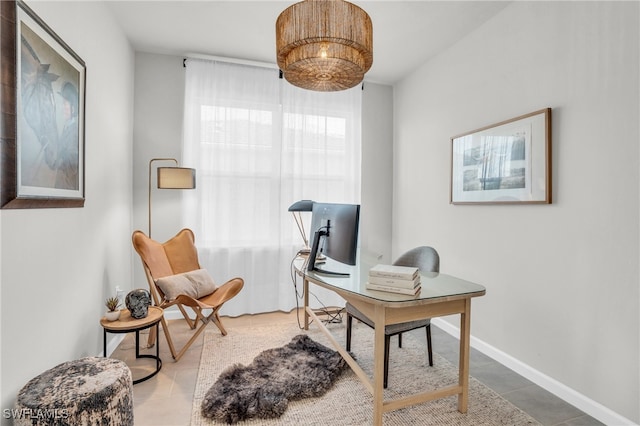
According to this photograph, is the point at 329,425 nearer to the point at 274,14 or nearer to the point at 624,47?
the point at 624,47

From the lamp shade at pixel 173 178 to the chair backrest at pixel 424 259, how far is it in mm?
2031

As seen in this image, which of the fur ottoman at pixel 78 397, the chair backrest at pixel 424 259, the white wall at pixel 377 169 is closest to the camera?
the fur ottoman at pixel 78 397

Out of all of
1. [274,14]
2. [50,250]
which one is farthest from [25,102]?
[274,14]

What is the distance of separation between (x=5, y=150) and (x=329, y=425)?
2.07m

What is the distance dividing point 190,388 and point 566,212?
2.75 meters

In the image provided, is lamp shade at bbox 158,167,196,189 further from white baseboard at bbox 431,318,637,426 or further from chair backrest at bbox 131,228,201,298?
white baseboard at bbox 431,318,637,426

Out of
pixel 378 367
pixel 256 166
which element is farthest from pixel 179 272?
pixel 378 367

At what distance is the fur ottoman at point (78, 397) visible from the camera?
1.26 m

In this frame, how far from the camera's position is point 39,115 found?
5.26ft

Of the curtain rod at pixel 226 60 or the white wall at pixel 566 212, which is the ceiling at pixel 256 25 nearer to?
the curtain rod at pixel 226 60

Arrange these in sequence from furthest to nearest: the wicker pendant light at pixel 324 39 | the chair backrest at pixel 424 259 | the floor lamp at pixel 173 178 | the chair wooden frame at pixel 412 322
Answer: the floor lamp at pixel 173 178
the chair backrest at pixel 424 259
the chair wooden frame at pixel 412 322
the wicker pendant light at pixel 324 39

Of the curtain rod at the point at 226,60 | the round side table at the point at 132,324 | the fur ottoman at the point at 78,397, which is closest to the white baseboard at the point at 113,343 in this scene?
the round side table at the point at 132,324

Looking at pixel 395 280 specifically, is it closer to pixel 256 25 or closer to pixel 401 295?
pixel 401 295

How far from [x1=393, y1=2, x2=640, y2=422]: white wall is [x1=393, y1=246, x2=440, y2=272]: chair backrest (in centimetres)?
59
